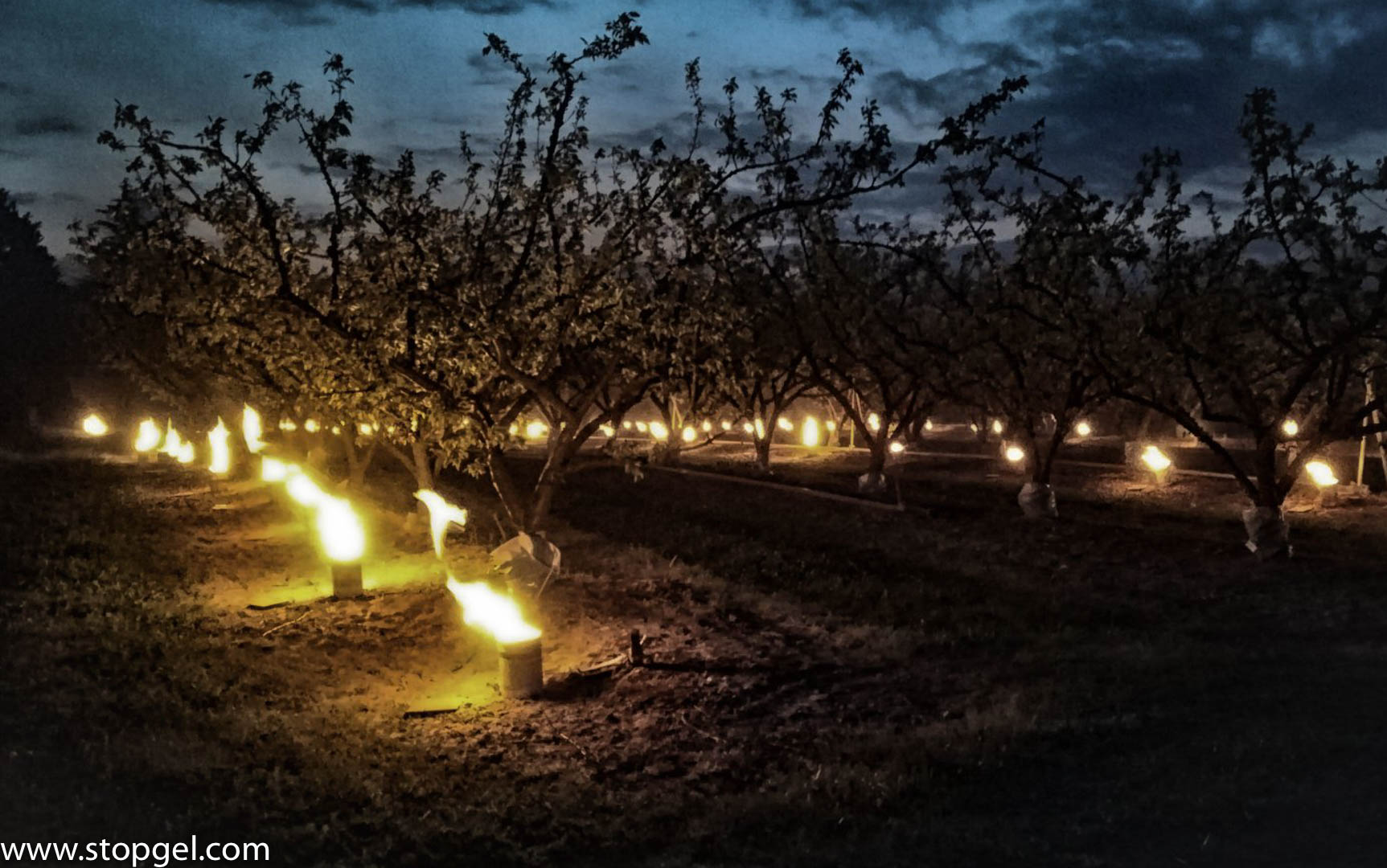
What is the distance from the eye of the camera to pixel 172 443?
38.8 m

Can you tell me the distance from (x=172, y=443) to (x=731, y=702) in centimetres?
3485

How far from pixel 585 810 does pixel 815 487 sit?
744 inches

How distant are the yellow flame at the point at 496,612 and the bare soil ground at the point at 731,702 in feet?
2.26

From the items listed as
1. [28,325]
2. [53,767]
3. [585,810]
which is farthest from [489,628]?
[28,325]

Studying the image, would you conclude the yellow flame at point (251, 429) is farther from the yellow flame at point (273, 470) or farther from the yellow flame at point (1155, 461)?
the yellow flame at point (1155, 461)

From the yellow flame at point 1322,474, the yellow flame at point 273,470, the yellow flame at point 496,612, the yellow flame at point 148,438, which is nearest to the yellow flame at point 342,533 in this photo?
the yellow flame at point 496,612

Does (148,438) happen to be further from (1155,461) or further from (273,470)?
(1155,461)

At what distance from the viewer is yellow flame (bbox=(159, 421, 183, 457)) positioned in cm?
3750

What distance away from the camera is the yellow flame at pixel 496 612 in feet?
35.1

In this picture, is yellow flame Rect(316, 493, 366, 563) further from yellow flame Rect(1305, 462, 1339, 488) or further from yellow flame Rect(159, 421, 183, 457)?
yellow flame Rect(159, 421, 183, 457)

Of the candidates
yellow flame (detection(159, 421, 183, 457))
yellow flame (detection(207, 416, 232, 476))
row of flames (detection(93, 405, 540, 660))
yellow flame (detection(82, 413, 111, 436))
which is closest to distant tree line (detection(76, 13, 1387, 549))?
row of flames (detection(93, 405, 540, 660))

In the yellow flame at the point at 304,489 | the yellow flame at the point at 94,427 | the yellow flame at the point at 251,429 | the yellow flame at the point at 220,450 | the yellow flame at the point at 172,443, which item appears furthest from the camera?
the yellow flame at the point at 94,427

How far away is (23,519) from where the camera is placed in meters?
18.0

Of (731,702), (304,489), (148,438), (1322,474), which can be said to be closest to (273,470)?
(304,489)
